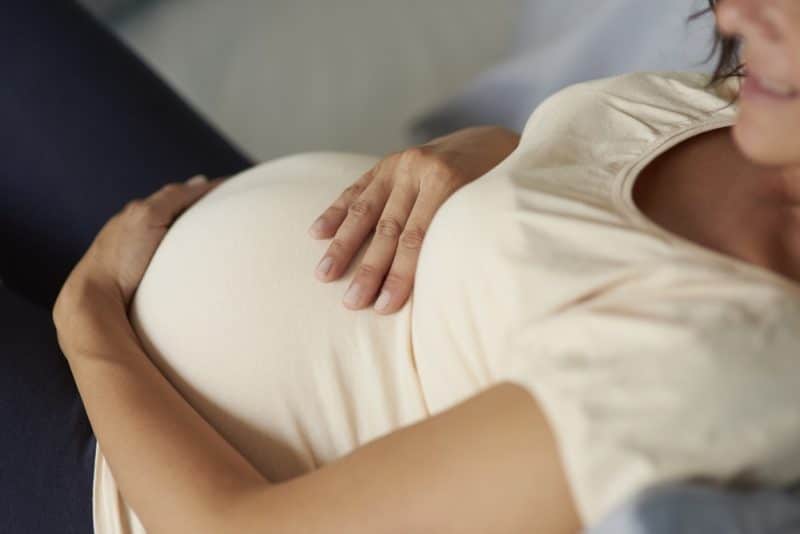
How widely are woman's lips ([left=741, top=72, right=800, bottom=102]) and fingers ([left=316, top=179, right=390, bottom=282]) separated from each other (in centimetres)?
33

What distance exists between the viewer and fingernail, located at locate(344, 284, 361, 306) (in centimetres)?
77

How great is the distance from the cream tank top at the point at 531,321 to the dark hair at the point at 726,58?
0.02 metres

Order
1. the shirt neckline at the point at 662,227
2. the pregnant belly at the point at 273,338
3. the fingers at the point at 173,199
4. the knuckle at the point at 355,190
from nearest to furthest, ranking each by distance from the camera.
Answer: the shirt neckline at the point at 662,227, the pregnant belly at the point at 273,338, the knuckle at the point at 355,190, the fingers at the point at 173,199

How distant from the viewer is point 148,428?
2.39 ft

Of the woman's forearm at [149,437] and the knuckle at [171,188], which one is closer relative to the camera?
the woman's forearm at [149,437]

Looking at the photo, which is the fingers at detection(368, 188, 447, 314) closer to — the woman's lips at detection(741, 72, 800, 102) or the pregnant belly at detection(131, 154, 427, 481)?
the pregnant belly at detection(131, 154, 427, 481)

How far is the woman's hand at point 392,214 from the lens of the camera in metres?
0.77

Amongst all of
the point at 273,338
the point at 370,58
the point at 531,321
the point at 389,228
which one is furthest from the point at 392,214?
the point at 370,58

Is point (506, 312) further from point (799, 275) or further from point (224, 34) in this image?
point (224, 34)

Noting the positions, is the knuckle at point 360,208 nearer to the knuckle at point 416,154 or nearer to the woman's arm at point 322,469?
the knuckle at point 416,154

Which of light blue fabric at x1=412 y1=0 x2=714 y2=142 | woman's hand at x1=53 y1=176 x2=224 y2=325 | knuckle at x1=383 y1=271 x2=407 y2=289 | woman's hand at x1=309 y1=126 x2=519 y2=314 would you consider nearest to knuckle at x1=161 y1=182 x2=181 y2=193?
woman's hand at x1=53 y1=176 x2=224 y2=325

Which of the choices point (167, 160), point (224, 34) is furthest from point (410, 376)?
point (224, 34)

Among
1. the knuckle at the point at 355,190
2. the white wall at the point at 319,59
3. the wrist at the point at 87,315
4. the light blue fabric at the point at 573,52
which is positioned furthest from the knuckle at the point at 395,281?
the white wall at the point at 319,59

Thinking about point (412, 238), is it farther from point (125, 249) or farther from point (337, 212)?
point (125, 249)
